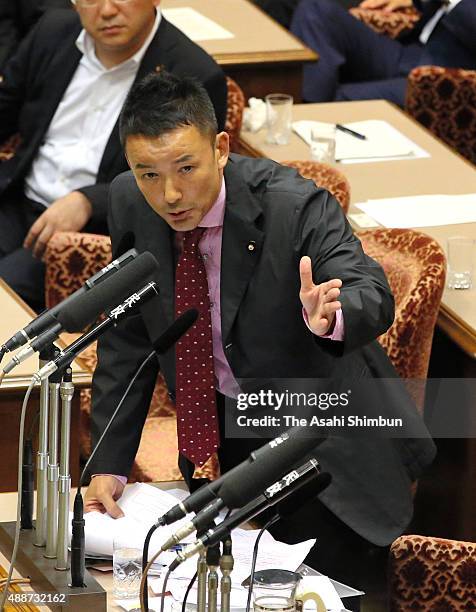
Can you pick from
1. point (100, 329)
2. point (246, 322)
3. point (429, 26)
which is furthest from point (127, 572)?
point (429, 26)

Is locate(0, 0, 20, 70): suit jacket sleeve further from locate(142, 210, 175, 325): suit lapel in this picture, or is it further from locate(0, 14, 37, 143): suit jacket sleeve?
locate(142, 210, 175, 325): suit lapel

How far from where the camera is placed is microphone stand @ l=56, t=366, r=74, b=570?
7.54ft

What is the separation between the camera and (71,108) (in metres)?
4.77

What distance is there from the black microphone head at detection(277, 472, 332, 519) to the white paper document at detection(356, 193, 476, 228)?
2.33m

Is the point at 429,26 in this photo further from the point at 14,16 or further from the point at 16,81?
the point at 16,81

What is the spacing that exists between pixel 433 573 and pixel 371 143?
96.7 inches

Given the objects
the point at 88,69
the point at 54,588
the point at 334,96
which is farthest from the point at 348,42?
the point at 54,588

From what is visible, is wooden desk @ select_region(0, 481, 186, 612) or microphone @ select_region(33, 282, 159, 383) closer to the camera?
microphone @ select_region(33, 282, 159, 383)

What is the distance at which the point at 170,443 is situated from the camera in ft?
12.3

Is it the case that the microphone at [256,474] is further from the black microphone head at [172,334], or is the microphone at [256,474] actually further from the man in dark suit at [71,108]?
the man in dark suit at [71,108]

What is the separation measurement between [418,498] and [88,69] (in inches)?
67.0

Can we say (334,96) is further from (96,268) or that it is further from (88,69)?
(96,268)

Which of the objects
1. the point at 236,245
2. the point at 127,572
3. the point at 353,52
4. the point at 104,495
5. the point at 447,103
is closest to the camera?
the point at 127,572

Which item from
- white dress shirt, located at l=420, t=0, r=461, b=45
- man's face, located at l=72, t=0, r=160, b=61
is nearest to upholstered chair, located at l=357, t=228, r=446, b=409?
man's face, located at l=72, t=0, r=160, b=61
